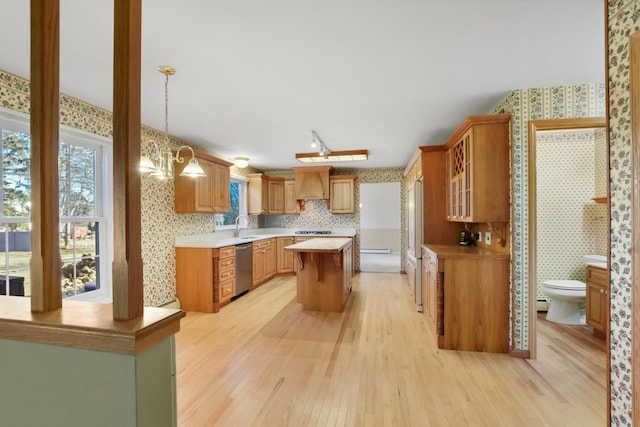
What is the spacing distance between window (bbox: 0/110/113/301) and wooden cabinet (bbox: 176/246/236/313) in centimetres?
92

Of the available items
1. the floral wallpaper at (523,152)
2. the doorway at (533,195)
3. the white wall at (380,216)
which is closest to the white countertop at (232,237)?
the white wall at (380,216)

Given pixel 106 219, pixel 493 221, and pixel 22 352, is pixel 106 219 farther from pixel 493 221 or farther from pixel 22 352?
pixel 493 221

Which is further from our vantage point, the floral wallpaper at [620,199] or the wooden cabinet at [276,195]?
the wooden cabinet at [276,195]

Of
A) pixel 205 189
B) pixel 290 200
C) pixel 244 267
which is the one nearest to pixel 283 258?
pixel 290 200

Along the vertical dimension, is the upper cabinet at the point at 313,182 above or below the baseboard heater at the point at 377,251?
above

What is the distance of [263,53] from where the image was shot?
200 cm

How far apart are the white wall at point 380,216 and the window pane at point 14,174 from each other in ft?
26.8

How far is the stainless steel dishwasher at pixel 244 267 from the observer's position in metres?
4.43

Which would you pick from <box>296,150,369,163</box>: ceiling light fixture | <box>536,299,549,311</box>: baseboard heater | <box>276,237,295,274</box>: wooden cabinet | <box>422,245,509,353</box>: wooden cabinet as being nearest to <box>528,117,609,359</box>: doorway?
<box>422,245,509,353</box>: wooden cabinet

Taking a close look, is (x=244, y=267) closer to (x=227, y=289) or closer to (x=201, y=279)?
(x=227, y=289)

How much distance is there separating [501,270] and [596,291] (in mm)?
1209

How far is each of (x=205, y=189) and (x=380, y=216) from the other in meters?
6.70

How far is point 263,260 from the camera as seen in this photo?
17.9ft

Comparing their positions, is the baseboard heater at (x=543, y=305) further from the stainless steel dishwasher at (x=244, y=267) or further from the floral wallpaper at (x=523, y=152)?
the stainless steel dishwasher at (x=244, y=267)
